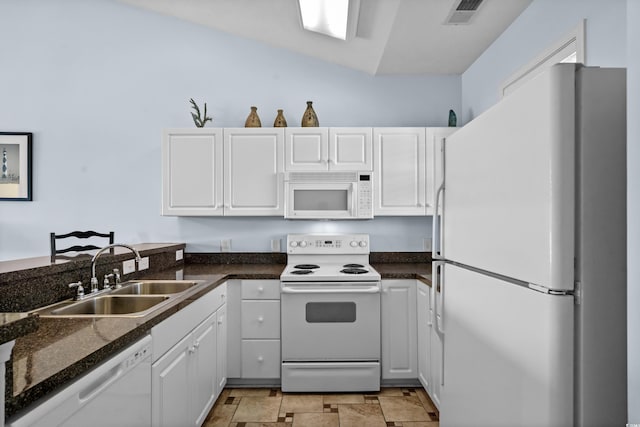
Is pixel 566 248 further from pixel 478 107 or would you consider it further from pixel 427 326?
pixel 478 107

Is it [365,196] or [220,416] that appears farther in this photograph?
[365,196]

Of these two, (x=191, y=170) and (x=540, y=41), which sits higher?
(x=540, y=41)

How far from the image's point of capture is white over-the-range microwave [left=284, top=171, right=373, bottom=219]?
10.3 ft

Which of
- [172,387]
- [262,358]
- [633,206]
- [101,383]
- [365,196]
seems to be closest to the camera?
[633,206]

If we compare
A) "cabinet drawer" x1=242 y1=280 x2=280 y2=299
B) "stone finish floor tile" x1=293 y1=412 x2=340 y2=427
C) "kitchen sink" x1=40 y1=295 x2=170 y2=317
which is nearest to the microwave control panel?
"cabinet drawer" x1=242 y1=280 x2=280 y2=299

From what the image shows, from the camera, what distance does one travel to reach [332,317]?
2840mm

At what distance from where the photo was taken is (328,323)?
2.83 meters

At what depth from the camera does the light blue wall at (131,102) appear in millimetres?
3539

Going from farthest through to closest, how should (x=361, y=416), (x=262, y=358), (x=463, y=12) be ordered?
(x=262, y=358)
(x=361, y=416)
(x=463, y=12)

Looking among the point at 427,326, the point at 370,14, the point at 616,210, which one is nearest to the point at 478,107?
the point at 370,14

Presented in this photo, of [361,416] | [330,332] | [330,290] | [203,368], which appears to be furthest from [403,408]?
[203,368]

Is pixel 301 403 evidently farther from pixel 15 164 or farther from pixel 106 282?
pixel 15 164

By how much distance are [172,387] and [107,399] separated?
0.62 metres

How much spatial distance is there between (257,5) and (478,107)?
1933mm
